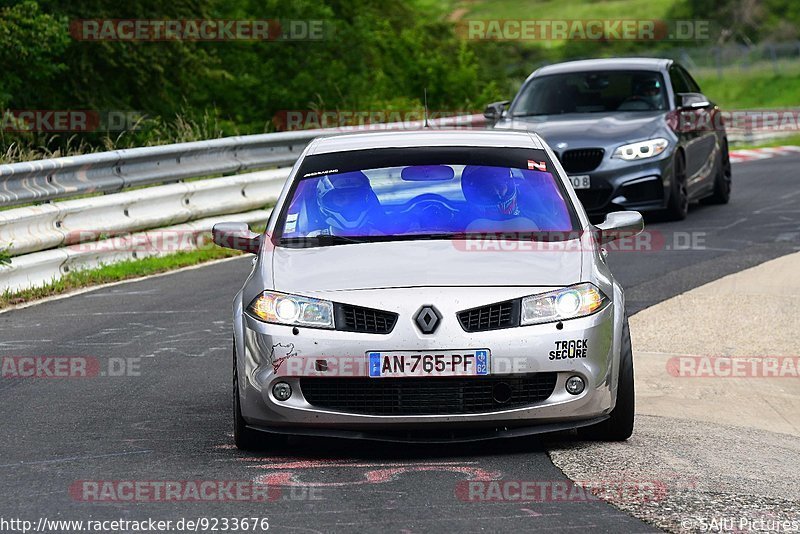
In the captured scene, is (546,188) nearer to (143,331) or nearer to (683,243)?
(143,331)

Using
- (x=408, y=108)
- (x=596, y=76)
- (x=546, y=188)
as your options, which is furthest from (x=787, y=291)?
(x=408, y=108)

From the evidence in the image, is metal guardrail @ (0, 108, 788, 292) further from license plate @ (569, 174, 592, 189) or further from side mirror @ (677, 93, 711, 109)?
side mirror @ (677, 93, 711, 109)

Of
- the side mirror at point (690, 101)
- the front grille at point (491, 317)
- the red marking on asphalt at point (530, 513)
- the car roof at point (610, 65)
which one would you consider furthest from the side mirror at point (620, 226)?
the car roof at point (610, 65)

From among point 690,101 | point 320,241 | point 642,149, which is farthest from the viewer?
point 690,101

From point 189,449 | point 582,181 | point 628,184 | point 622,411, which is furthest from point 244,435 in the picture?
point 628,184

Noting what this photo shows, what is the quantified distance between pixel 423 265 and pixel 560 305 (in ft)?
2.11

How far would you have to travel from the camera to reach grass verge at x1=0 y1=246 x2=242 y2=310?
12.8 m

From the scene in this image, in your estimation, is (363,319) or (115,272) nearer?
(363,319)

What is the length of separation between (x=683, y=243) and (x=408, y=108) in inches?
611

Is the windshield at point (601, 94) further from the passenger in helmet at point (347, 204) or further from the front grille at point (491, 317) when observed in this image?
the front grille at point (491, 317)

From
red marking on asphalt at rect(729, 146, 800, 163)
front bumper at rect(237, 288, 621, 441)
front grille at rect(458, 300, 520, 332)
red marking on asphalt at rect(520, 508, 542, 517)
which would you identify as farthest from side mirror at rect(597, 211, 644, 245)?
red marking on asphalt at rect(729, 146, 800, 163)

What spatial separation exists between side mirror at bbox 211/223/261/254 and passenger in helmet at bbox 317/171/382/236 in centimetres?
37

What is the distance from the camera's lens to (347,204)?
8.12m

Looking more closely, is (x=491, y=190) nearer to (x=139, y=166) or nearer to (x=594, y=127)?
(x=139, y=166)
